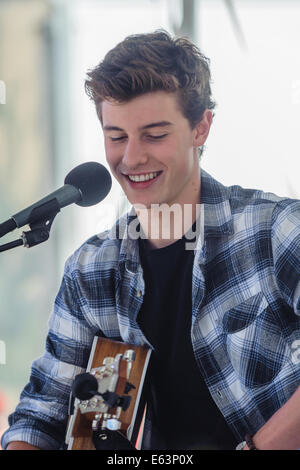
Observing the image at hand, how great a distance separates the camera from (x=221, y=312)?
1.16 meters

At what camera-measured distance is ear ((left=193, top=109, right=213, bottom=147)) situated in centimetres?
128

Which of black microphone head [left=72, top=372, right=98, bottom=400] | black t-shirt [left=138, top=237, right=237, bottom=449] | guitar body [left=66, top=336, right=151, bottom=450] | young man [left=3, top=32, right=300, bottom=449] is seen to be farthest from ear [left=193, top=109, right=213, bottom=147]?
black microphone head [left=72, top=372, right=98, bottom=400]

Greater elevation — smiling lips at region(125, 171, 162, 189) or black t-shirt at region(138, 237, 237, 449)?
smiling lips at region(125, 171, 162, 189)

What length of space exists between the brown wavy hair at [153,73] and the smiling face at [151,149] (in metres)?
0.02

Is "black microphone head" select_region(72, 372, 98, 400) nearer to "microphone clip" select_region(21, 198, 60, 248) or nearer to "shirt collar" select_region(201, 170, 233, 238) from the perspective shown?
"microphone clip" select_region(21, 198, 60, 248)

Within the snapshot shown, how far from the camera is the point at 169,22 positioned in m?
2.11

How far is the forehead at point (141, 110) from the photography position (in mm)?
1154

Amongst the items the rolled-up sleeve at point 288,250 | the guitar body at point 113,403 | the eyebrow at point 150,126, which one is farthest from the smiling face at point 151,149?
the guitar body at point 113,403

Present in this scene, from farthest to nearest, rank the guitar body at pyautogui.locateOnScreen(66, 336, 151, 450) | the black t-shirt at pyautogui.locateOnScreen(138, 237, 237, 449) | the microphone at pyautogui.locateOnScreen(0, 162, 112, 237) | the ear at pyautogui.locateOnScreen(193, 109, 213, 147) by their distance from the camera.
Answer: the ear at pyautogui.locateOnScreen(193, 109, 213, 147) < the black t-shirt at pyautogui.locateOnScreen(138, 237, 237, 449) < the guitar body at pyautogui.locateOnScreen(66, 336, 151, 450) < the microphone at pyautogui.locateOnScreen(0, 162, 112, 237)

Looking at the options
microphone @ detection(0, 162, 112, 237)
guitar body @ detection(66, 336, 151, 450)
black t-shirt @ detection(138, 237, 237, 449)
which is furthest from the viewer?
black t-shirt @ detection(138, 237, 237, 449)

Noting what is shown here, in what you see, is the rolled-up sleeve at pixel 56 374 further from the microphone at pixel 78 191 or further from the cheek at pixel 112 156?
the microphone at pixel 78 191

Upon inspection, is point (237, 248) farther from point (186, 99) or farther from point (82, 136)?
point (82, 136)

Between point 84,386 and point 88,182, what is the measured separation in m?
0.35
